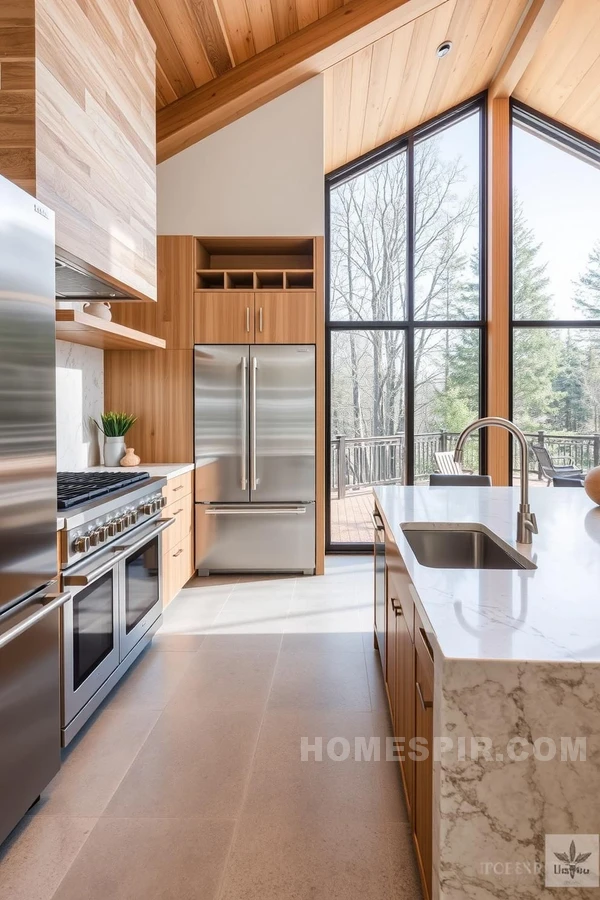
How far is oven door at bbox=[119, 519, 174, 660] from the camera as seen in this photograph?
2744 mm

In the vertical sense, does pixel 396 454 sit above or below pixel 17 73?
below

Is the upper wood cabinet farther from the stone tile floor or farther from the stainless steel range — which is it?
the stone tile floor

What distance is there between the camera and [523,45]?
447cm

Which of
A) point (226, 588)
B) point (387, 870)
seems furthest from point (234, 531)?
point (387, 870)

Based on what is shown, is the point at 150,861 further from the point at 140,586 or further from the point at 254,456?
the point at 254,456

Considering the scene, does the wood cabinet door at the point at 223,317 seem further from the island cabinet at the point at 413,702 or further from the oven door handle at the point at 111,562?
the island cabinet at the point at 413,702

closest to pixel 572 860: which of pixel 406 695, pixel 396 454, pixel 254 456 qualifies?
pixel 406 695

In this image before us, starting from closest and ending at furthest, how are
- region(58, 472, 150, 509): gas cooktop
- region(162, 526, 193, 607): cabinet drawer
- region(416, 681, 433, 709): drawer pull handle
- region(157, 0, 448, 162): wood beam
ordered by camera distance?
region(416, 681, 433, 709): drawer pull handle
region(58, 472, 150, 509): gas cooktop
region(162, 526, 193, 607): cabinet drawer
region(157, 0, 448, 162): wood beam

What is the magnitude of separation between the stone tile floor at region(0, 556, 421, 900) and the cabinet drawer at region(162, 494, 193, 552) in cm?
74

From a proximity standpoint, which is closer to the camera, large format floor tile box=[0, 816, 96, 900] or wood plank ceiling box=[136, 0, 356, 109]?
large format floor tile box=[0, 816, 96, 900]

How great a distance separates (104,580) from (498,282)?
434cm

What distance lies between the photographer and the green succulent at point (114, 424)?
417 cm

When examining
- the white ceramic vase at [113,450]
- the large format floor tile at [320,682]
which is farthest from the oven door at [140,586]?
the white ceramic vase at [113,450]

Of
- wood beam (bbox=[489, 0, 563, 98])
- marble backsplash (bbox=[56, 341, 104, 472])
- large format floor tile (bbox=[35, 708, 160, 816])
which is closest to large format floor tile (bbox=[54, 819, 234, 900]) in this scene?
large format floor tile (bbox=[35, 708, 160, 816])
